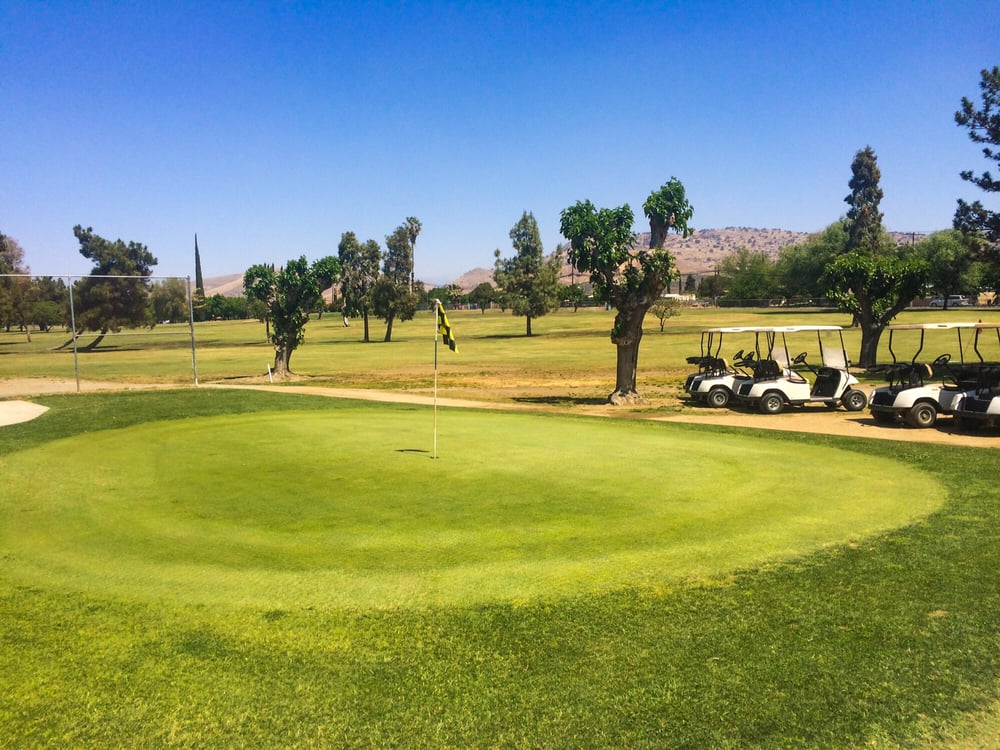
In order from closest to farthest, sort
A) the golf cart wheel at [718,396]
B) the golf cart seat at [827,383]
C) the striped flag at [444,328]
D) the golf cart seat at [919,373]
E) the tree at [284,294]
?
the striped flag at [444,328], the golf cart seat at [919,373], the golf cart seat at [827,383], the golf cart wheel at [718,396], the tree at [284,294]

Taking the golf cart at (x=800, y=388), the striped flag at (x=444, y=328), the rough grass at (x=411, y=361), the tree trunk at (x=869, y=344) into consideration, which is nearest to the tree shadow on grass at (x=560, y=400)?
the rough grass at (x=411, y=361)

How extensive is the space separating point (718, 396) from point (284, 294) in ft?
77.0

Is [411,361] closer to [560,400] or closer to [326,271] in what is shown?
[326,271]

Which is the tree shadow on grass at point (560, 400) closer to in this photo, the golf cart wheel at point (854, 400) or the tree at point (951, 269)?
the golf cart wheel at point (854, 400)

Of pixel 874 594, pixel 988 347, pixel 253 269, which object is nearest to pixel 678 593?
pixel 874 594

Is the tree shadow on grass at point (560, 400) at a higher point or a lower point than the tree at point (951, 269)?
lower

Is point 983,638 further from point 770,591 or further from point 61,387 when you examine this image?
point 61,387

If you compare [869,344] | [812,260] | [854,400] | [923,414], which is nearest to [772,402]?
[854,400]

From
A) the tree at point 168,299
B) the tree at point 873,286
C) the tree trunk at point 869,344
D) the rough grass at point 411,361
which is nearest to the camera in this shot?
the rough grass at point 411,361

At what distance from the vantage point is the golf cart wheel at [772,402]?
22.2 m

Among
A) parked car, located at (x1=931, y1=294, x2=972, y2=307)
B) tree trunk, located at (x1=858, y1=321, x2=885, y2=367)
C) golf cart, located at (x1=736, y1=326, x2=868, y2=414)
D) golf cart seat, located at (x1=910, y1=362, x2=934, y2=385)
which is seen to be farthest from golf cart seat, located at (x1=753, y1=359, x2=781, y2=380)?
parked car, located at (x1=931, y1=294, x2=972, y2=307)

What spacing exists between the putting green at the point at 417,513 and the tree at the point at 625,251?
398 inches

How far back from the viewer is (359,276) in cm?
7500

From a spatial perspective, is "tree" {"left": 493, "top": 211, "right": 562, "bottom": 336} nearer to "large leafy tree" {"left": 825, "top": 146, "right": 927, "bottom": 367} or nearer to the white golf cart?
"large leafy tree" {"left": 825, "top": 146, "right": 927, "bottom": 367}
